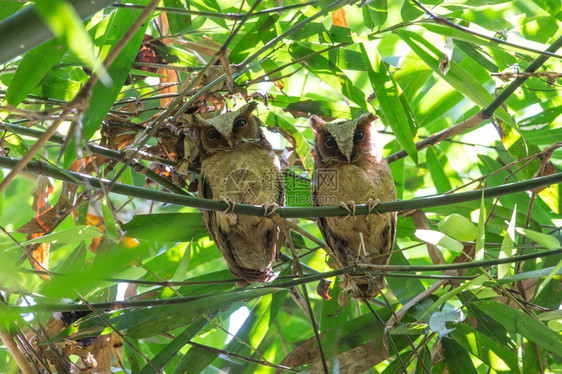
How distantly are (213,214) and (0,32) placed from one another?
1704 mm

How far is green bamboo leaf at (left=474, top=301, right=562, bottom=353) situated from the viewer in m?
1.75

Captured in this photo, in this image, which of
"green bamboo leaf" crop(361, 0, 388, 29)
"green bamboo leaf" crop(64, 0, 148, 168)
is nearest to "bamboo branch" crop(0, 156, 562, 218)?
"green bamboo leaf" crop(64, 0, 148, 168)

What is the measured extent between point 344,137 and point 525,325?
3.87 feet

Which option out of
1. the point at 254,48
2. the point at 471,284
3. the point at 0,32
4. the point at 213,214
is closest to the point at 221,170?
the point at 213,214

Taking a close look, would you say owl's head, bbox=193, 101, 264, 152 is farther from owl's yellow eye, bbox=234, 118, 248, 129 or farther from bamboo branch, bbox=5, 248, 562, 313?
bamboo branch, bbox=5, 248, 562, 313

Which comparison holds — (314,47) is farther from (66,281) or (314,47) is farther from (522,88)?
(66,281)

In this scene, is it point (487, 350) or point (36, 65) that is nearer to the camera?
point (36, 65)

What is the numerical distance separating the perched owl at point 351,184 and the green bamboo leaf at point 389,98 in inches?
16.6

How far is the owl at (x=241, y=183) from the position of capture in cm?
260

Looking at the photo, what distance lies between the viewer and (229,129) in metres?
2.64

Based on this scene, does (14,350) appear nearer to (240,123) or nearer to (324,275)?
(324,275)

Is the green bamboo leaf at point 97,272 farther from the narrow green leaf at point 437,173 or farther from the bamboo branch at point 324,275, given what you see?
the narrow green leaf at point 437,173

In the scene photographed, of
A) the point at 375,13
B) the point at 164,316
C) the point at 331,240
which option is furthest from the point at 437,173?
the point at 164,316

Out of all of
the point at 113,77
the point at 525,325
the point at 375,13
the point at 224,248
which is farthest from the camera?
the point at 224,248
